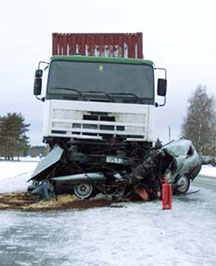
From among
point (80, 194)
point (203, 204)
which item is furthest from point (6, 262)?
point (203, 204)

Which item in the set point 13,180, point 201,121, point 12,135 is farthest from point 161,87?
point 12,135

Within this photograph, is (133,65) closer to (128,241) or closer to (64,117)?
(64,117)

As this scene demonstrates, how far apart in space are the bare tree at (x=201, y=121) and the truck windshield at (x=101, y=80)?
4585 cm

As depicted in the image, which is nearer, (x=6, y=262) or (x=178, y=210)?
(x=6, y=262)

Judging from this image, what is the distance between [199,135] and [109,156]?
46.5 meters

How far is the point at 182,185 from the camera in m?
12.6

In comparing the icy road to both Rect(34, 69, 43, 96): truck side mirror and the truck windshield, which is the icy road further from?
Rect(34, 69, 43, 96): truck side mirror

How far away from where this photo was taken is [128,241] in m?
6.05

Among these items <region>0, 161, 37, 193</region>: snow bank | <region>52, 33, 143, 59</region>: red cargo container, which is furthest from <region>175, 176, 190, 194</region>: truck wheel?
<region>0, 161, 37, 193</region>: snow bank

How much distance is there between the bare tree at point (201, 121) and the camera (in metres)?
55.9

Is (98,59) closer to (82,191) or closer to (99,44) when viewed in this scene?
(99,44)

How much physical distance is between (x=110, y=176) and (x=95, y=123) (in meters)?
1.40

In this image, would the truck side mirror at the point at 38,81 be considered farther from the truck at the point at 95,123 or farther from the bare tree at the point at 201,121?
the bare tree at the point at 201,121

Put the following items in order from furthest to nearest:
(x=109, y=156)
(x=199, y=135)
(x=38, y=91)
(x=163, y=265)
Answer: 1. (x=199, y=135)
2. (x=38, y=91)
3. (x=109, y=156)
4. (x=163, y=265)
